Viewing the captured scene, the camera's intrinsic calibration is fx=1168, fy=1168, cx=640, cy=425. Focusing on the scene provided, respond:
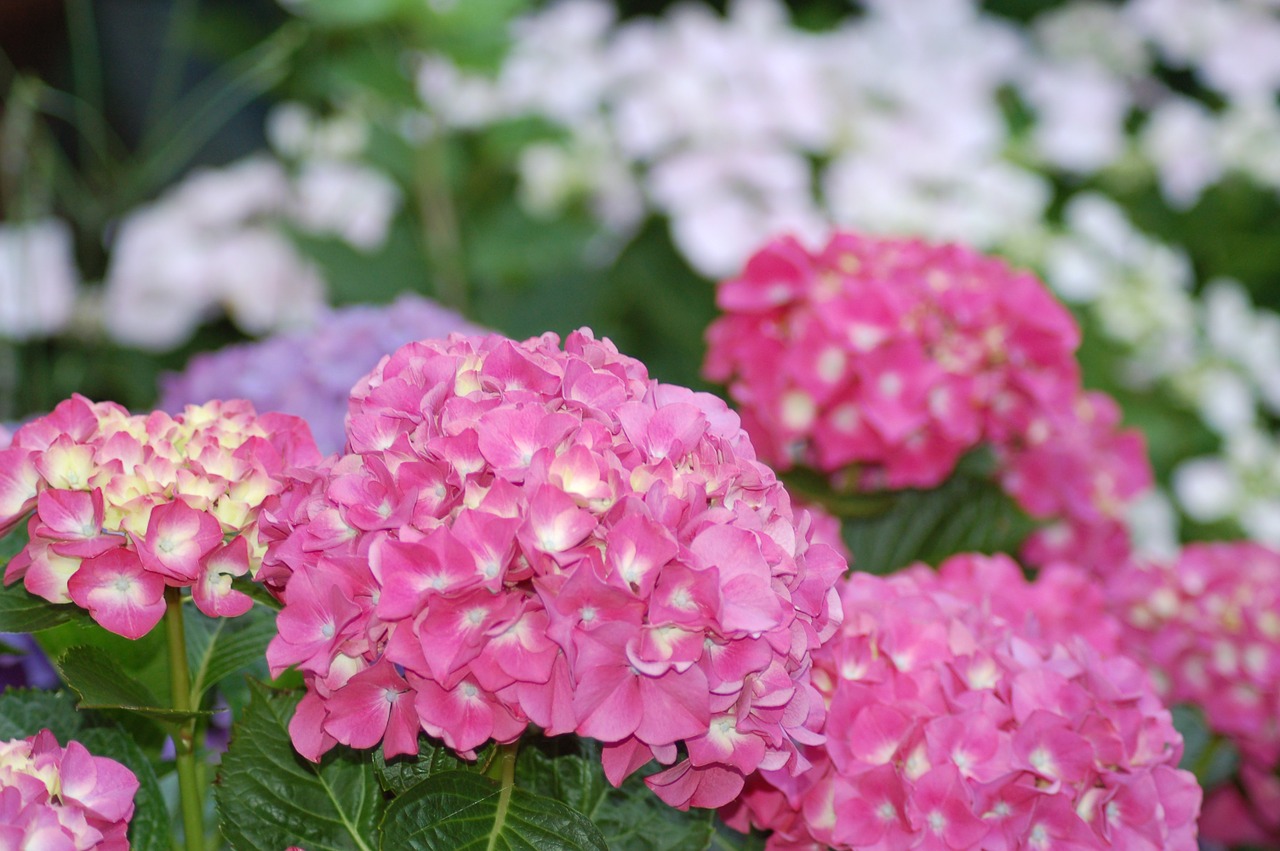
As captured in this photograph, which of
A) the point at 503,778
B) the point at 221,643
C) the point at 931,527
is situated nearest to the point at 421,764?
the point at 503,778

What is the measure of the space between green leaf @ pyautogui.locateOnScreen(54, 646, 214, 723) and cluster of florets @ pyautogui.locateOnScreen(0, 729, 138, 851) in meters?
0.02

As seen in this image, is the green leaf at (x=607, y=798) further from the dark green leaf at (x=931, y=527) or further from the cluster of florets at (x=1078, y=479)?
the cluster of florets at (x=1078, y=479)

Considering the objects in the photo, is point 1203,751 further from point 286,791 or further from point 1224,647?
point 286,791

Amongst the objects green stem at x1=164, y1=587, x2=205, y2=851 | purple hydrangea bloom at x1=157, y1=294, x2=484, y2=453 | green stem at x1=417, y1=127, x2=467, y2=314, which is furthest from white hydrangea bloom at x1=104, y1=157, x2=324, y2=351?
green stem at x1=164, y1=587, x2=205, y2=851

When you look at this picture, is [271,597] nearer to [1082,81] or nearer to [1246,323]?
[1246,323]

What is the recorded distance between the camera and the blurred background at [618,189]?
133 cm

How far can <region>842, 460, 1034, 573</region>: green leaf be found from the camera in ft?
2.52

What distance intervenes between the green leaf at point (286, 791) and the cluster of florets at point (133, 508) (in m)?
0.06

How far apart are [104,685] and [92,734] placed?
0.24 feet

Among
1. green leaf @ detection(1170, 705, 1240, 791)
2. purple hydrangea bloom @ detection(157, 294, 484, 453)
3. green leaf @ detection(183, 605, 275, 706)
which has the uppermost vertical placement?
green leaf @ detection(183, 605, 275, 706)

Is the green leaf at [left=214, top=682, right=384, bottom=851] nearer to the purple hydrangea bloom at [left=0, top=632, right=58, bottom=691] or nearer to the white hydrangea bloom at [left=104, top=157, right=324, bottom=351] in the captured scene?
the purple hydrangea bloom at [left=0, top=632, right=58, bottom=691]

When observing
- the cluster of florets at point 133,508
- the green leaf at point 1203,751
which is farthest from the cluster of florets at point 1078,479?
the cluster of florets at point 133,508

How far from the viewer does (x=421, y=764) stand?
17.5 inches

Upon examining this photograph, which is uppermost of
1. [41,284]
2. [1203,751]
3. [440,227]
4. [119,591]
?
[119,591]
